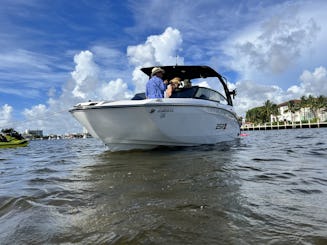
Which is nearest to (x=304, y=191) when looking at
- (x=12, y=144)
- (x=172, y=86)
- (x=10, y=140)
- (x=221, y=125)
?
Result: (x=172, y=86)

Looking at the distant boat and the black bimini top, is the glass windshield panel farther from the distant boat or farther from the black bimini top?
the distant boat

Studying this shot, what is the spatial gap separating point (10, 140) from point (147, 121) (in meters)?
17.0

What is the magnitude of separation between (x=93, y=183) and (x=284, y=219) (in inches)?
84.8

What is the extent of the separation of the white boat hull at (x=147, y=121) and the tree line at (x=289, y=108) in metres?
85.6

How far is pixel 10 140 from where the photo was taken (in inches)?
798

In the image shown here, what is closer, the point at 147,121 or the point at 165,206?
the point at 165,206

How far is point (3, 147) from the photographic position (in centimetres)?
1916

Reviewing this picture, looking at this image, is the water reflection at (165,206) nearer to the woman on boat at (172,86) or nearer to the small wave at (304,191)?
the small wave at (304,191)

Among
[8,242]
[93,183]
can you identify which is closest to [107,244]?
[8,242]

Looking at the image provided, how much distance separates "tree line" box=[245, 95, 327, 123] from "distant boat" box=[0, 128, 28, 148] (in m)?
80.9

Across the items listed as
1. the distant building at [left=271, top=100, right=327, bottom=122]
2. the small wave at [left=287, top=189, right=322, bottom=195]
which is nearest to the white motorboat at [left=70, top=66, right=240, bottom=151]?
the small wave at [left=287, top=189, right=322, bottom=195]

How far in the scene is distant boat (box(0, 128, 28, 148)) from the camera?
19.0m

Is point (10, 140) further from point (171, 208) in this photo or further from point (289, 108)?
point (289, 108)

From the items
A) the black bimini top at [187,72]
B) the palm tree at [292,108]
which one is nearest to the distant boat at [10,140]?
the black bimini top at [187,72]
